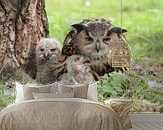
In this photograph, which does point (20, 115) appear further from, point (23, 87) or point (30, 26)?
point (30, 26)

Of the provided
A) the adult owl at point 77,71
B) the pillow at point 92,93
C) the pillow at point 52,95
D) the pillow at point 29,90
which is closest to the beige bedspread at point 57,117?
the pillow at point 52,95

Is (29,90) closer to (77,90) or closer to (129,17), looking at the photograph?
(77,90)

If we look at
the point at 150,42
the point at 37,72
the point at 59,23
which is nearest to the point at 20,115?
the point at 37,72

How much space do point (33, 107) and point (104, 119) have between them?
62 cm

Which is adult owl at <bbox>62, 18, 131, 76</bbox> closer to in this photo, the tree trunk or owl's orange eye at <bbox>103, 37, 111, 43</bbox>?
owl's orange eye at <bbox>103, 37, 111, 43</bbox>

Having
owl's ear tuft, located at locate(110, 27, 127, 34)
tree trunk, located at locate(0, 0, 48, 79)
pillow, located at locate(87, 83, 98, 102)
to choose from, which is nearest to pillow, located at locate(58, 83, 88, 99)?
pillow, located at locate(87, 83, 98, 102)

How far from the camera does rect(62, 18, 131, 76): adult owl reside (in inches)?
201

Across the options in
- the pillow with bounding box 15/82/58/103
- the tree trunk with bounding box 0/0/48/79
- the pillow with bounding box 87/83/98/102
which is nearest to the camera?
the pillow with bounding box 15/82/58/103

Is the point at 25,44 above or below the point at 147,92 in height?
above

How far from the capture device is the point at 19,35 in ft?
16.8

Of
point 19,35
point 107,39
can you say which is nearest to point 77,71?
point 107,39

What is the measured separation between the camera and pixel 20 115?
12.5ft

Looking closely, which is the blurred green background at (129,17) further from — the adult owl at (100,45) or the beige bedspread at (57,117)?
the beige bedspread at (57,117)

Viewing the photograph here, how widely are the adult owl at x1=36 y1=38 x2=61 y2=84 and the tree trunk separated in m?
0.06
